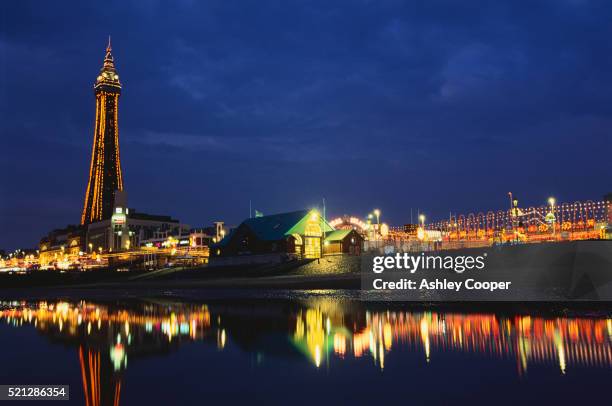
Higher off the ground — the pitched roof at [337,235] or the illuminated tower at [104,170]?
the illuminated tower at [104,170]

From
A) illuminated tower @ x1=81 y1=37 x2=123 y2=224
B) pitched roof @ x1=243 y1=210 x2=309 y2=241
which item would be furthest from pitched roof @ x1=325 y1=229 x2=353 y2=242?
illuminated tower @ x1=81 y1=37 x2=123 y2=224

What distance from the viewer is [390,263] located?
49.9m

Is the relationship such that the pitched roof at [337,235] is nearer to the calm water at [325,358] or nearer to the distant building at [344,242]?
the distant building at [344,242]

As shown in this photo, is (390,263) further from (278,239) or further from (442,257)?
(278,239)

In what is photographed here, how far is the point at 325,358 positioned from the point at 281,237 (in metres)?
62.7

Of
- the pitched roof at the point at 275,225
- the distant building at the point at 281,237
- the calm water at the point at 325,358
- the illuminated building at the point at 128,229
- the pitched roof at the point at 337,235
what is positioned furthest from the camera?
Result: the illuminated building at the point at 128,229

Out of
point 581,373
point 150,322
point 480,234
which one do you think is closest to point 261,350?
point 581,373

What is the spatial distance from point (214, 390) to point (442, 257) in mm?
37741

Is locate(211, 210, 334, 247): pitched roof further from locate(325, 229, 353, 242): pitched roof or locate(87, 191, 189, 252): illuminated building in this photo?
locate(87, 191, 189, 252): illuminated building

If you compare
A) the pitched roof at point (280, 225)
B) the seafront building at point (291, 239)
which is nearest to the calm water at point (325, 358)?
the seafront building at point (291, 239)

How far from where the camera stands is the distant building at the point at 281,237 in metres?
78.2

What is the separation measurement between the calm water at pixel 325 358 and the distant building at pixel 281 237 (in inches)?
1974

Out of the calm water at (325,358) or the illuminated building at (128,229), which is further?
the illuminated building at (128,229)

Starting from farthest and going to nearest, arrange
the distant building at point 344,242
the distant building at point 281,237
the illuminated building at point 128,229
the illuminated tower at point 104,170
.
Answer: the illuminated tower at point 104,170 → the illuminated building at point 128,229 → the distant building at point 281,237 → the distant building at point 344,242
